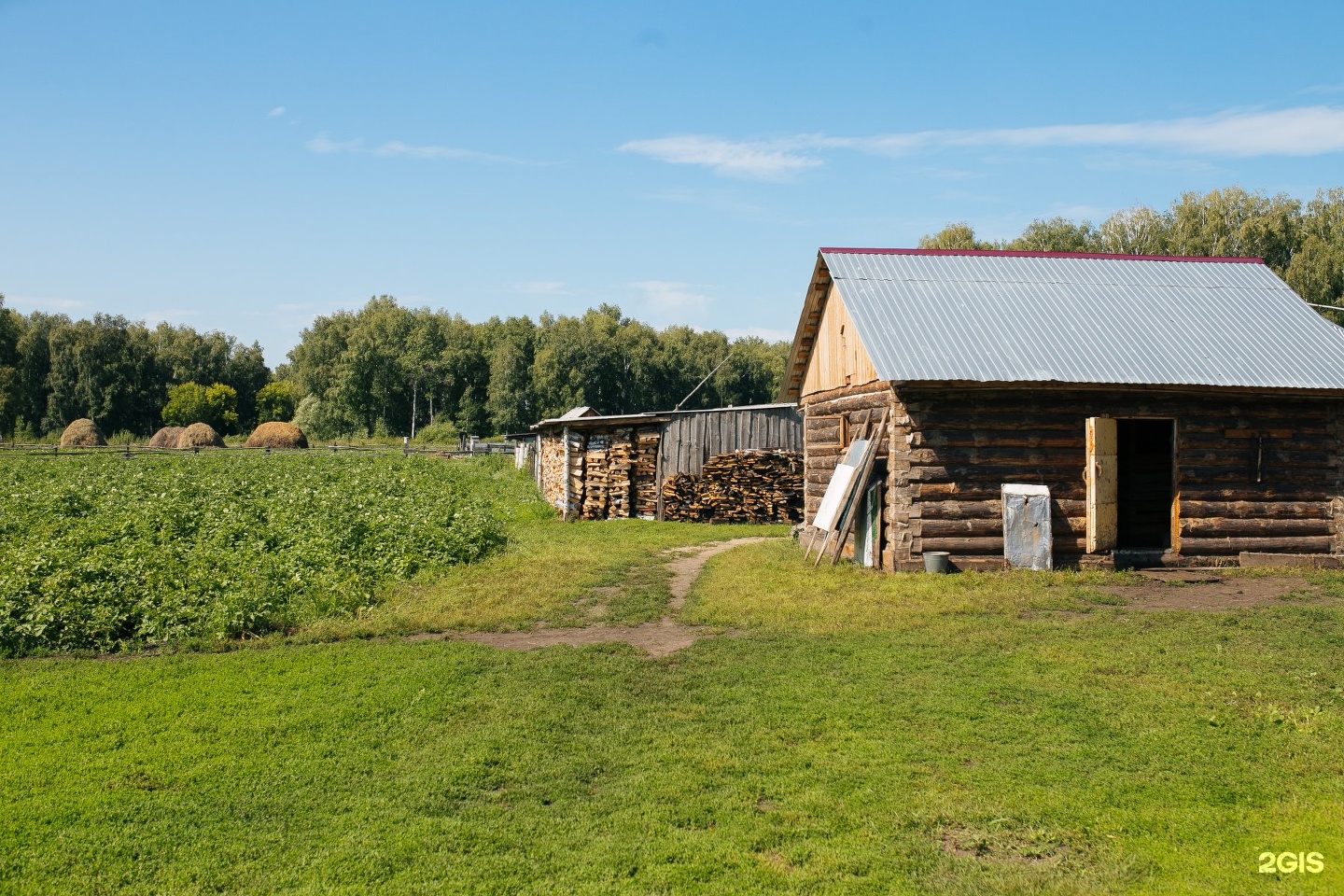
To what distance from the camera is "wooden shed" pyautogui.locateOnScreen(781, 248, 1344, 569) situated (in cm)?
1500

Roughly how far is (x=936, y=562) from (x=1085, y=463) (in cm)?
298

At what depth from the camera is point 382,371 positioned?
322 feet

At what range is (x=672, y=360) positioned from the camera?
102 meters

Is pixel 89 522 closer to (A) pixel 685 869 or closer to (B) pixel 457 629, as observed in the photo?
(B) pixel 457 629

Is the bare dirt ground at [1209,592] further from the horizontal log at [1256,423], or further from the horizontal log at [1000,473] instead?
the horizontal log at [1256,423]

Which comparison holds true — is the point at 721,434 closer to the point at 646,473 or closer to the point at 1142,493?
the point at 646,473

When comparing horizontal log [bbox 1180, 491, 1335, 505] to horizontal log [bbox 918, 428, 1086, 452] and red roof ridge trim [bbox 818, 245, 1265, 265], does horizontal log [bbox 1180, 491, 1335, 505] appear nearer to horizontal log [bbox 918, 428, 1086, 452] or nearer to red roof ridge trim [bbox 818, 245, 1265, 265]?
horizontal log [bbox 918, 428, 1086, 452]

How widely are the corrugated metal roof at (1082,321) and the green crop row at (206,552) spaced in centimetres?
827

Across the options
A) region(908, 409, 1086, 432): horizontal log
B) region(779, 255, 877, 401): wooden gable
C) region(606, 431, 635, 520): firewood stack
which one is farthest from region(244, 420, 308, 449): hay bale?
region(908, 409, 1086, 432): horizontal log

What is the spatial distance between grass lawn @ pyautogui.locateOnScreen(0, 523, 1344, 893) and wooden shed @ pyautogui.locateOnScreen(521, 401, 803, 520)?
13.2 metres

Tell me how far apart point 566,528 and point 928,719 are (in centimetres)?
1600

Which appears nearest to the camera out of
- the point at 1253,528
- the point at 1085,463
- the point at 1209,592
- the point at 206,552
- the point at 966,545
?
the point at 206,552

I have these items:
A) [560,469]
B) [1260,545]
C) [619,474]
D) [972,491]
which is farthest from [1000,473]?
[560,469]

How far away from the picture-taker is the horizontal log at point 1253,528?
15.7 meters
